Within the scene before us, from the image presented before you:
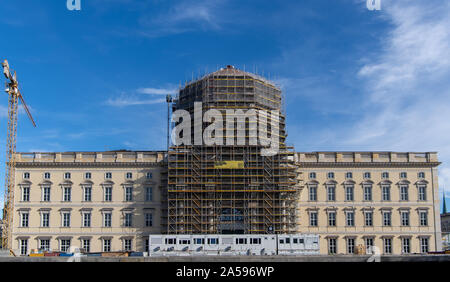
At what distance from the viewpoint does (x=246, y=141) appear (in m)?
81.7

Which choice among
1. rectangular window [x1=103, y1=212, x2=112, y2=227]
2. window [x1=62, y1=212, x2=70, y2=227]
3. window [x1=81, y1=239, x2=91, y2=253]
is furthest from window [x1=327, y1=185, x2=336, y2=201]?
window [x1=62, y1=212, x2=70, y2=227]

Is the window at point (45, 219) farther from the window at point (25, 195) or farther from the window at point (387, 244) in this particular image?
the window at point (387, 244)

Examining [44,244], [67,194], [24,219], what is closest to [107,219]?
[67,194]

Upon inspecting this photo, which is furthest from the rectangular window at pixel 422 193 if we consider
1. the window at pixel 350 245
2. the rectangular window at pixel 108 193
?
the rectangular window at pixel 108 193

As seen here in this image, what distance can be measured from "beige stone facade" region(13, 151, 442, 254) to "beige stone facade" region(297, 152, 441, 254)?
157mm

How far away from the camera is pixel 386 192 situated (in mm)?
82375

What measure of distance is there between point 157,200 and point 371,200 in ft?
111

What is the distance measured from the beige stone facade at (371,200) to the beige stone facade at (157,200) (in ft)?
0.51

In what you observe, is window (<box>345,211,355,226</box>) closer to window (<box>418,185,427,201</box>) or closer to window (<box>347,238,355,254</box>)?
window (<box>347,238,355,254</box>)

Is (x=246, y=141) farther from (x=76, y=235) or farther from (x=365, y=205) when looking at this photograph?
(x=76, y=235)

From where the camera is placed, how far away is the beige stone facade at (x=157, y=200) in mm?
80625

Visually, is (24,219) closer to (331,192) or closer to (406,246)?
(331,192)

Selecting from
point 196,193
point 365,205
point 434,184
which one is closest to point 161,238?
point 196,193

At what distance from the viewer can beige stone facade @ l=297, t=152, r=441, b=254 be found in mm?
80938
